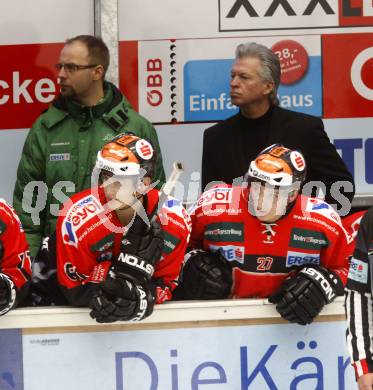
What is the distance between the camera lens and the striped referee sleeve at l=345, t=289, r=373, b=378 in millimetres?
3670

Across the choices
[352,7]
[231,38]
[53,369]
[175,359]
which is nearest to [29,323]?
[53,369]

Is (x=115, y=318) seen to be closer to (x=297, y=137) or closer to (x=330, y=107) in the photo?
(x=297, y=137)

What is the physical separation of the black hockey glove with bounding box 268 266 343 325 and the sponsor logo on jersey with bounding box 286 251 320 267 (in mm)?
139

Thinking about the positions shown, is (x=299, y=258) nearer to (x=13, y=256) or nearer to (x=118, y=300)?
(x=118, y=300)

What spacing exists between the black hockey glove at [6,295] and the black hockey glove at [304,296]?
39.3 inches

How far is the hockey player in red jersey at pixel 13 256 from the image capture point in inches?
170

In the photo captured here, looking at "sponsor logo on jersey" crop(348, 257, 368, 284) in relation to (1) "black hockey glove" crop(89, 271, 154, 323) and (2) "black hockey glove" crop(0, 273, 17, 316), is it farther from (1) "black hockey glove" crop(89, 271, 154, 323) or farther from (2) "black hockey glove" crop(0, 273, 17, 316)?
(2) "black hockey glove" crop(0, 273, 17, 316)

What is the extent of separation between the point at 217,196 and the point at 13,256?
2.91ft

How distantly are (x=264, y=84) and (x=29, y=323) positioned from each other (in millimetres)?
1746

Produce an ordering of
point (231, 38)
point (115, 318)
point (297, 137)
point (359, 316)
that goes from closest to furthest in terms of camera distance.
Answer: point (359, 316)
point (115, 318)
point (297, 137)
point (231, 38)

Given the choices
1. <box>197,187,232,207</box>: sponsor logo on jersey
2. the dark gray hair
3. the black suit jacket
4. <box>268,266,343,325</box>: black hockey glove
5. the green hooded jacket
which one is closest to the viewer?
<box>268,266,343,325</box>: black hockey glove

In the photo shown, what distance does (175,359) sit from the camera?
436 centimetres

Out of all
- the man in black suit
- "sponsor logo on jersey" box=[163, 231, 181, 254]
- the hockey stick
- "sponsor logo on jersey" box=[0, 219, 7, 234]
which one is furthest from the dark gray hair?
"sponsor logo on jersey" box=[0, 219, 7, 234]

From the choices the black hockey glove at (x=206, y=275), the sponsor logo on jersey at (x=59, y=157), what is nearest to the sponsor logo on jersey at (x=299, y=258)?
the black hockey glove at (x=206, y=275)
